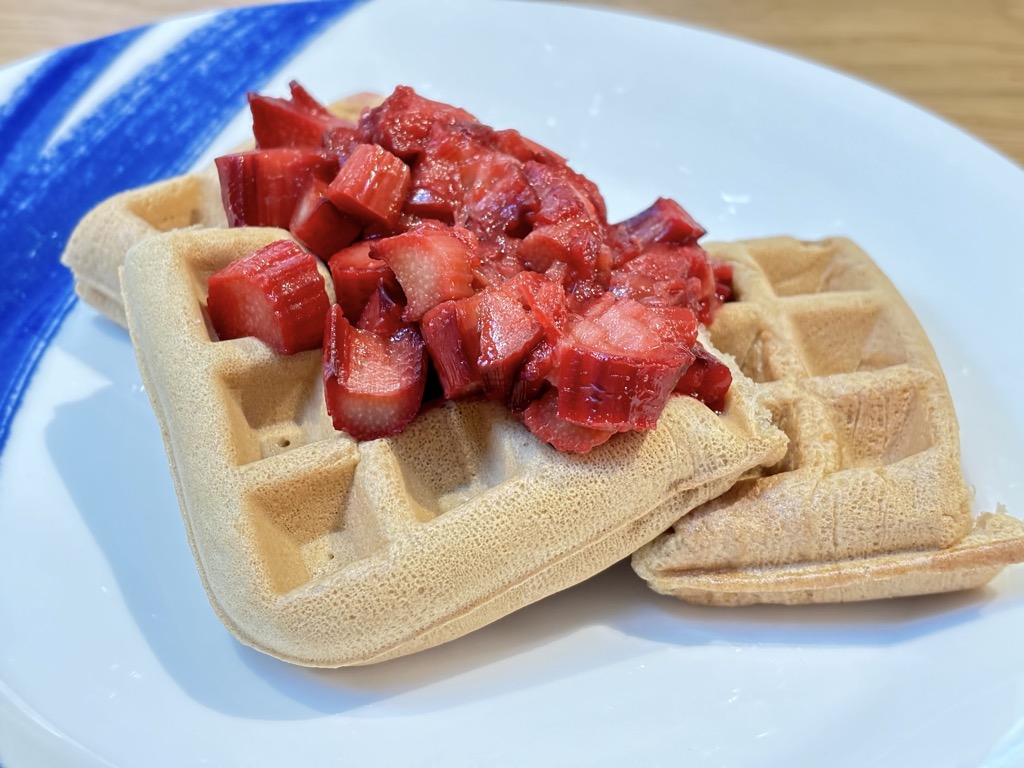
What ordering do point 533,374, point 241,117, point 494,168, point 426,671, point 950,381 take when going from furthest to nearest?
point 241,117
point 950,381
point 494,168
point 426,671
point 533,374

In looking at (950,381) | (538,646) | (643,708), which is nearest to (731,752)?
(643,708)

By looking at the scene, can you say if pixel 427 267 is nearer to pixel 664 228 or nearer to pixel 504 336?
pixel 504 336

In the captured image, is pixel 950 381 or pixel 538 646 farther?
pixel 950 381

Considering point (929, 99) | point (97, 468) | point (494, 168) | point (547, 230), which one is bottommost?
point (97, 468)

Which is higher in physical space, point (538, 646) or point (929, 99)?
point (929, 99)

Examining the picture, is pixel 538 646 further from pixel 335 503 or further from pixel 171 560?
pixel 171 560

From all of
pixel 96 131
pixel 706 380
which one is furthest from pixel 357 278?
pixel 96 131

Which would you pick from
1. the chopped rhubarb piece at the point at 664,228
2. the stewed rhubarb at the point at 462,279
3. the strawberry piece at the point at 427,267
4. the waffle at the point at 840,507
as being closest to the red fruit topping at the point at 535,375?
the stewed rhubarb at the point at 462,279
